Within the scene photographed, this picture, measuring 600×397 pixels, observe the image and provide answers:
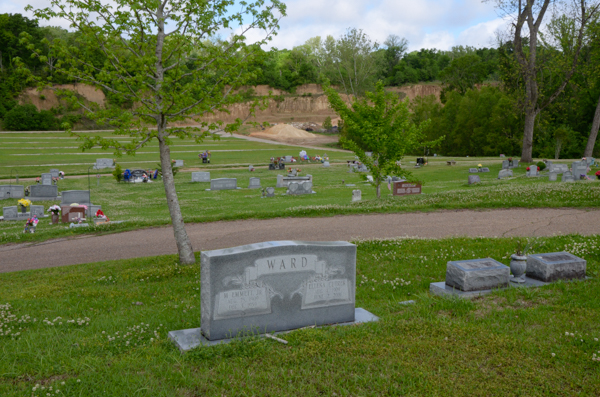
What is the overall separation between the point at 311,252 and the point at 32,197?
25001mm

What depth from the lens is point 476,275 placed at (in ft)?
24.3

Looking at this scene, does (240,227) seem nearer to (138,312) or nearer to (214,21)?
(214,21)

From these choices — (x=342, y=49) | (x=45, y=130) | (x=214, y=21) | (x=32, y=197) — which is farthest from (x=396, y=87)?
(x=214, y=21)

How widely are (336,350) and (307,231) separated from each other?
30.4 feet

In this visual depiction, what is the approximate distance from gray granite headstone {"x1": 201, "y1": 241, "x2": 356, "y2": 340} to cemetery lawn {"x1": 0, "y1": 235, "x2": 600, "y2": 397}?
0.36 meters

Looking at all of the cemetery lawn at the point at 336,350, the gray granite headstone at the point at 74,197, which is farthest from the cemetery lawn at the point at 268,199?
the cemetery lawn at the point at 336,350

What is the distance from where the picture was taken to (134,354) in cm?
525

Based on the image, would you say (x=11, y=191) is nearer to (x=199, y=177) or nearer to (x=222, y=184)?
(x=222, y=184)

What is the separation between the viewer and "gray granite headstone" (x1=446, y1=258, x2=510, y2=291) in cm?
736

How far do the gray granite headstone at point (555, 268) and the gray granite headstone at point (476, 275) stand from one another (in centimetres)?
71

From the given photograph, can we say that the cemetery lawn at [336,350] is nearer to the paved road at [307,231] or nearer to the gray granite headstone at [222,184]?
the paved road at [307,231]

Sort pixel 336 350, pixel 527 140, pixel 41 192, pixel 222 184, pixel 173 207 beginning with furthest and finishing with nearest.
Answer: pixel 527 140 → pixel 222 184 → pixel 41 192 → pixel 173 207 → pixel 336 350

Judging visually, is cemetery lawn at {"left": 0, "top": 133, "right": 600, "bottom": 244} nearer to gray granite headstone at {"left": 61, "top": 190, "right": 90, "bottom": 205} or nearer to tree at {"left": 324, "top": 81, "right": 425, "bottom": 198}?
gray granite headstone at {"left": 61, "top": 190, "right": 90, "bottom": 205}

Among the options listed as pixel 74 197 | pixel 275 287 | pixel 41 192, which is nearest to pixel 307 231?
pixel 275 287
